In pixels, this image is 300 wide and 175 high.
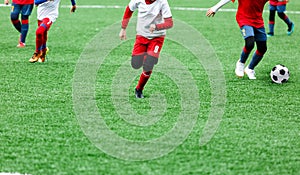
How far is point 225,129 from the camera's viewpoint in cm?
563

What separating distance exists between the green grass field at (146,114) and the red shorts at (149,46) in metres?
0.53

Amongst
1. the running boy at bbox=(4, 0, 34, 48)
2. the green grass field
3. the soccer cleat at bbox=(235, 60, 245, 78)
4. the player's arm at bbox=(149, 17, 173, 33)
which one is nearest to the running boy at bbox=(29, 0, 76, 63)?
the green grass field

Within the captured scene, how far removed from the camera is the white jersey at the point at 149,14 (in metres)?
6.99

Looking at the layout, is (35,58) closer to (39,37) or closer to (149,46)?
(39,37)

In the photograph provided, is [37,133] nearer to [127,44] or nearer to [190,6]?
[127,44]

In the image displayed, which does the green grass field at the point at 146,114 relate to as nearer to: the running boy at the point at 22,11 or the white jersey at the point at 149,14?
the running boy at the point at 22,11

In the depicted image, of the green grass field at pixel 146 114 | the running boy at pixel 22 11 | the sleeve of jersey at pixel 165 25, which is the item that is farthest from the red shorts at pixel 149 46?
the running boy at pixel 22 11

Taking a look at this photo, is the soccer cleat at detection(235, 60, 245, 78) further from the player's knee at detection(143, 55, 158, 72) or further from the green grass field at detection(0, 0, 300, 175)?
the player's knee at detection(143, 55, 158, 72)

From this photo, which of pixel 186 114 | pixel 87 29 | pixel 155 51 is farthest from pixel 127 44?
pixel 186 114

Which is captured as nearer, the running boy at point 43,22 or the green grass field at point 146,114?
the green grass field at point 146,114

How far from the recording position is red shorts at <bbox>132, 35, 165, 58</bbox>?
6.98m

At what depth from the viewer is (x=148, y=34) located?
23.1 ft

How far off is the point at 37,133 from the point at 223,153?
5.79ft

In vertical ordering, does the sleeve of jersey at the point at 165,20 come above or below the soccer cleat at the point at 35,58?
above
